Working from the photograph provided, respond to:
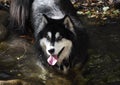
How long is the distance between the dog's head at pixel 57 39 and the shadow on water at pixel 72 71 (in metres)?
0.37

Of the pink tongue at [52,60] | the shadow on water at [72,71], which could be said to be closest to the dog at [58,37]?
the pink tongue at [52,60]

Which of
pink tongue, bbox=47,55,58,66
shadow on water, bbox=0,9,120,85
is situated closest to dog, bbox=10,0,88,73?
pink tongue, bbox=47,55,58,66

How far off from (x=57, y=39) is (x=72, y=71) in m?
0.87

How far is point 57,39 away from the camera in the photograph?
6406mm

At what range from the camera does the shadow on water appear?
6.54 meters

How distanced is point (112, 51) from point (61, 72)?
1.24m

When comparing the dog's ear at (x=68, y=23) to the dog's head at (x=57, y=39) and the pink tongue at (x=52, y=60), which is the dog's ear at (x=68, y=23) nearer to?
the dog's head at (x=57, y=39)

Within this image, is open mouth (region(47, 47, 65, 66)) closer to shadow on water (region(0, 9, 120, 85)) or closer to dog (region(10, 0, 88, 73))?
dog (region(10, 0, 88, 73))

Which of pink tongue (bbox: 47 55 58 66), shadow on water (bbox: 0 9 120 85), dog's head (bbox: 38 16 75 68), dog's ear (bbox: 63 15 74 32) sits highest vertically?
dog's ear (bbox: 63 15 74 32)

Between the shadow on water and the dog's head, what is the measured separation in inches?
14.6

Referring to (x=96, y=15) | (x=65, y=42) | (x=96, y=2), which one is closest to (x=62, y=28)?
(x=65, y=42)

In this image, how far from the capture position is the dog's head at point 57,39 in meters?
6.39

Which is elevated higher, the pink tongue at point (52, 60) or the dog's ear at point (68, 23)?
the dog's ear at point (68, 23)

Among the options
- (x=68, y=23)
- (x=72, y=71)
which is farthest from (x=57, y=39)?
(x=72, y=71)
